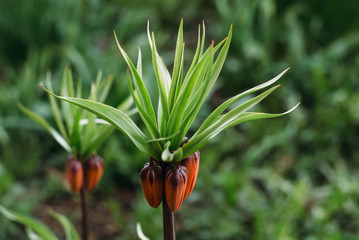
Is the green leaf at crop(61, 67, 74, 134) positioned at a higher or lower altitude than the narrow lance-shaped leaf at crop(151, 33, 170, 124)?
higher

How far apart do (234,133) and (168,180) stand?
199 cm

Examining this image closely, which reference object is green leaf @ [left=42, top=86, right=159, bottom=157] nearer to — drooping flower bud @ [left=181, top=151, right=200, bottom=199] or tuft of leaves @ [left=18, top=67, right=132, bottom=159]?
drooping flower bud @ [left=181, top=151, right=200, bottom=199]

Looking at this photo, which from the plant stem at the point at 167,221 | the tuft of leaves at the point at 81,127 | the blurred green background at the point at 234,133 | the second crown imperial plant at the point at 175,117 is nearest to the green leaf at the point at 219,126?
the second crown imperial plant at the point at 175,117

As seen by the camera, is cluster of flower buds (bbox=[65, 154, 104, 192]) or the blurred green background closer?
cluster of flower buds (bbox=[65, 154, 104, 192])

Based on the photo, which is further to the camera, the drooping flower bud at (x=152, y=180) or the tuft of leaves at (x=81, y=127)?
the tuft of leaves at (x=81, y=127)

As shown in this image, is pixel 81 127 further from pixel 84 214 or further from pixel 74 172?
pixel 84 214

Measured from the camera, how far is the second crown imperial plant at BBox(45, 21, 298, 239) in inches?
36.0

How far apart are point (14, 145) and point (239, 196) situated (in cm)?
131

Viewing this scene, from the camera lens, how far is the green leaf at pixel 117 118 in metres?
0.90

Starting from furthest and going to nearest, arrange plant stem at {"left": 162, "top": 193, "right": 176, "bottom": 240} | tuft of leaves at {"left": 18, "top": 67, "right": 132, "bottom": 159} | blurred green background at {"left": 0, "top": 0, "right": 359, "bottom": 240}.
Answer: blurred green background at {"left": 0, "top": 0, "right": 359, "bottom": 240} → tuft of leaves at {"left": 18, "top": 67, "right": 132, "bottom": 159} → plant stem at {"left": 162, "top": 193, "right": 176, "bottom": 240}

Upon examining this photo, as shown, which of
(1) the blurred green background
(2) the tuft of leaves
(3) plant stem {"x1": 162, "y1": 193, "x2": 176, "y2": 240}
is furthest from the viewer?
(1) the blurred green background

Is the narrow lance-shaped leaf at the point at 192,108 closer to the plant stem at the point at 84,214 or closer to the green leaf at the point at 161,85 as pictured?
the green leaf at the point at 161,85

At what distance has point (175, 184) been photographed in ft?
3.07

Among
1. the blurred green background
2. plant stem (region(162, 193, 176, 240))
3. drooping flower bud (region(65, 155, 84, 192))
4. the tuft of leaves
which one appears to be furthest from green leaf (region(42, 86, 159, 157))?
the blurred green background
